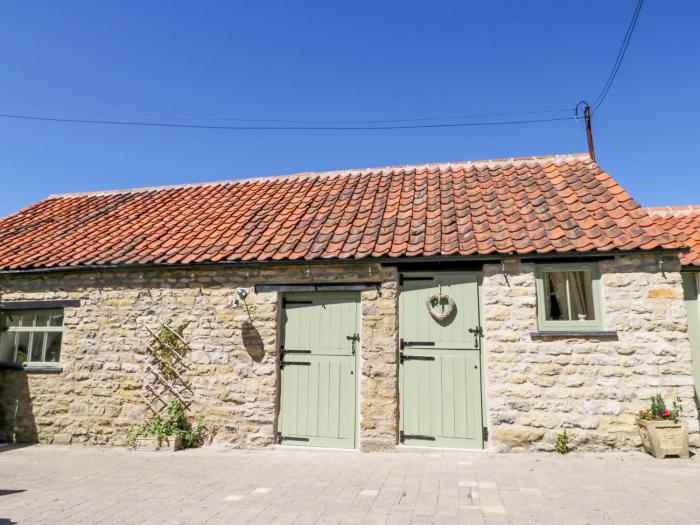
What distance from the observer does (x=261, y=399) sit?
23.6ft

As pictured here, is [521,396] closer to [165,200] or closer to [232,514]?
[232,514]

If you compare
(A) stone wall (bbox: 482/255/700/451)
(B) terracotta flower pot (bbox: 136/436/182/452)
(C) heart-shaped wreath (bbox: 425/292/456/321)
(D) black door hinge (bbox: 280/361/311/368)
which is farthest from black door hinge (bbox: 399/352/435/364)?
(B) terracotta flower pot (bbox: 136/436/182/452)

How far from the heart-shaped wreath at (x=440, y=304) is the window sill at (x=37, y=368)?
20.8 ft

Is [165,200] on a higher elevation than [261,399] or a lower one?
higher

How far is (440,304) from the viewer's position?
6977mm

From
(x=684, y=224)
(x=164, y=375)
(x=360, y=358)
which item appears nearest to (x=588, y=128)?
(x=684, y=224)

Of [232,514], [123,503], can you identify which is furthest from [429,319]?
[123,503]

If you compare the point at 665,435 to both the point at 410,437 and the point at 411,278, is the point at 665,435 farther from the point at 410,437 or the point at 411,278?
the point at 411,278

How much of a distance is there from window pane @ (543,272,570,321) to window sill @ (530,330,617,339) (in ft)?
0.85

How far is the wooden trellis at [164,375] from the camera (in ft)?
24.6

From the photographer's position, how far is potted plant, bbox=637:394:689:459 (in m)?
5.79

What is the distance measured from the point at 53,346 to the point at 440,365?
6.80m

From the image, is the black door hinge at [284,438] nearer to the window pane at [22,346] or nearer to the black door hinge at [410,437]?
the black door hinge at [410,437]

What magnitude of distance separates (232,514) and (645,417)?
5.20 meters
